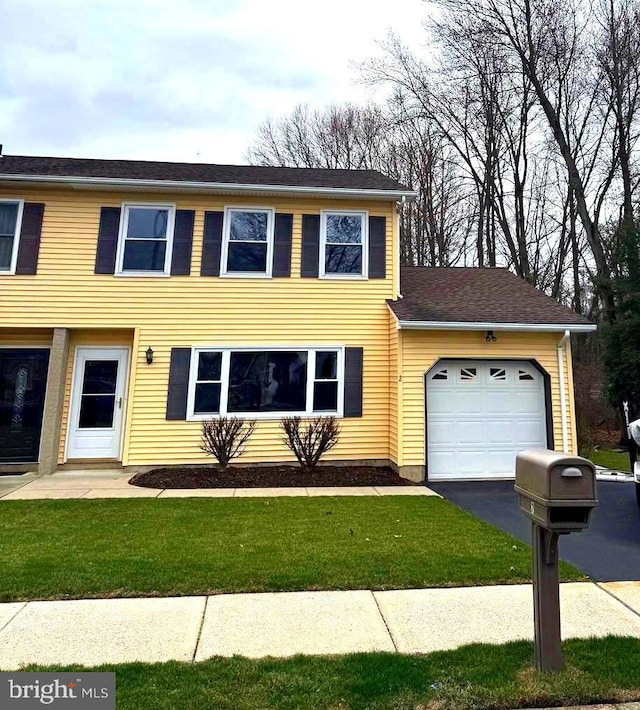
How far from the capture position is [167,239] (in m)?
8.72

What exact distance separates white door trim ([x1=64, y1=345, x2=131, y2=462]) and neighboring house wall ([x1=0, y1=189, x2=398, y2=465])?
0.10m

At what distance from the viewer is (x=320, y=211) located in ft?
29.6

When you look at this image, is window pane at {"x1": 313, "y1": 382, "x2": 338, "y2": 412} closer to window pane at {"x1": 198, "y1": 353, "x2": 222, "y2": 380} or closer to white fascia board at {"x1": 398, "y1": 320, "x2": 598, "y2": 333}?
white fascia board at {"x1": 398, "y1": 320, "x2": 598, "y2": 333}

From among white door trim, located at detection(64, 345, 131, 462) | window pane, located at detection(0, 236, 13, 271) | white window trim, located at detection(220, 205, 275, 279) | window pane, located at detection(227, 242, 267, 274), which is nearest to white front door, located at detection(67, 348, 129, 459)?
white door trim, located at detection(64, 345, 131, 462)

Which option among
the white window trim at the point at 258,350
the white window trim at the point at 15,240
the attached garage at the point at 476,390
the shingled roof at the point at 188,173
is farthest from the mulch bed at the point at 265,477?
the shingled roof at the point at 188,173

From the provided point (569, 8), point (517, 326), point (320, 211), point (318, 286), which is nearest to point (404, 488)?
point (517, 326)

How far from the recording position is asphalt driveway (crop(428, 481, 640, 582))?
411cm

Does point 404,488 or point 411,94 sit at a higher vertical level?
point 411,94

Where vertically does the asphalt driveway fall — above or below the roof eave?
below

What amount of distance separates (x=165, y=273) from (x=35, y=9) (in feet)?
18.9

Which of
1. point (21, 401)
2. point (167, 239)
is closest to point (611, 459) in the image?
point (167, 239)

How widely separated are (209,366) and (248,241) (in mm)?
2751

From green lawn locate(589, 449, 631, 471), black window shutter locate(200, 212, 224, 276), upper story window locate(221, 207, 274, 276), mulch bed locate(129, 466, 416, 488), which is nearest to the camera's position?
mulch bed locate(129, 466, 416, 488)

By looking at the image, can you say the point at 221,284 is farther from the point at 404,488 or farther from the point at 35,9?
the point at 35,9
